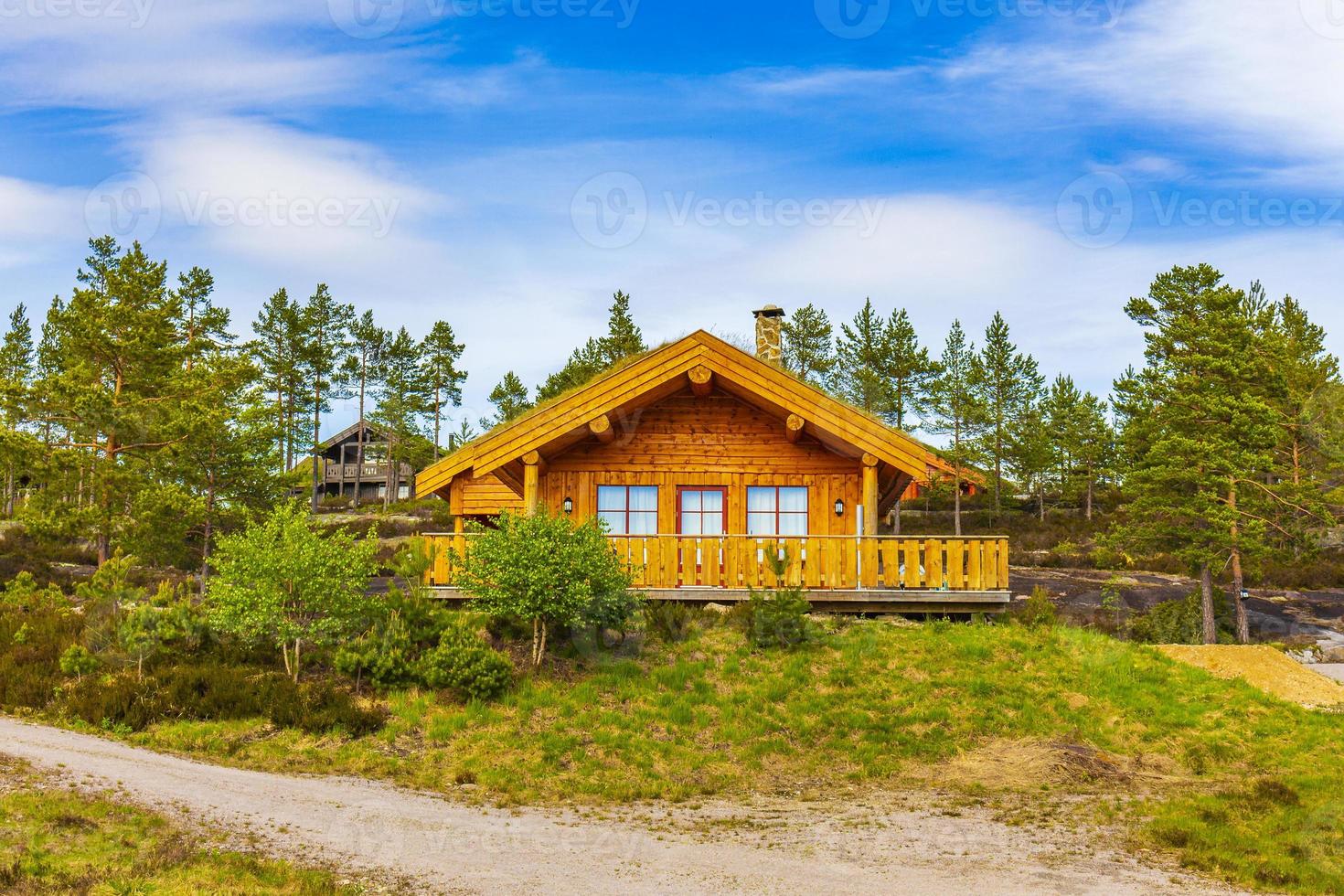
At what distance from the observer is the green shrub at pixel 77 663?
623 inches

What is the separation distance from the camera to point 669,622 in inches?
675

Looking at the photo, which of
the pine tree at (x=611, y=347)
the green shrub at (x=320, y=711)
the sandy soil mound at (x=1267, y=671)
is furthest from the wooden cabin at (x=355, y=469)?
the sandy soil mound at (x=1267, y=671)

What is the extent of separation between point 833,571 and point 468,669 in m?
6.92

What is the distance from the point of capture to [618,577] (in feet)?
52.1

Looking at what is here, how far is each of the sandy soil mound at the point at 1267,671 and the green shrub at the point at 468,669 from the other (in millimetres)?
12206

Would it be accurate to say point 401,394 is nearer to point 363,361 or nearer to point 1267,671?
point 363,361

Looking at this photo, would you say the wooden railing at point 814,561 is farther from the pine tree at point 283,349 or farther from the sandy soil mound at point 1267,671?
the pine tree at point 283,349

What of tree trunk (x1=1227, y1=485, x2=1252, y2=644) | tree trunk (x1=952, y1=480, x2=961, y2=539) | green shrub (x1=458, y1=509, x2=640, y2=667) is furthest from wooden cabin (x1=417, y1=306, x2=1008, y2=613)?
tree trunk (x1=952, y1=480, x2=961, y2=539)

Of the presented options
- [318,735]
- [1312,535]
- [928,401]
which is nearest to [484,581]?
[318,735]

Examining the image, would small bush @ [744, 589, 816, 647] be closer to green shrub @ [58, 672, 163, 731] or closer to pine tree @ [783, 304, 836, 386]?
green shrub @ [58, 672, 163, 731]

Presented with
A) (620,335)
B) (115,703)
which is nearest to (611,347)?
(620,335)

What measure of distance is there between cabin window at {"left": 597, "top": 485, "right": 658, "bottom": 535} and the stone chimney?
169 inches

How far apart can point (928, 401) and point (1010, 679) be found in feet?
145

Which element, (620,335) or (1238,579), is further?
(620,335)
